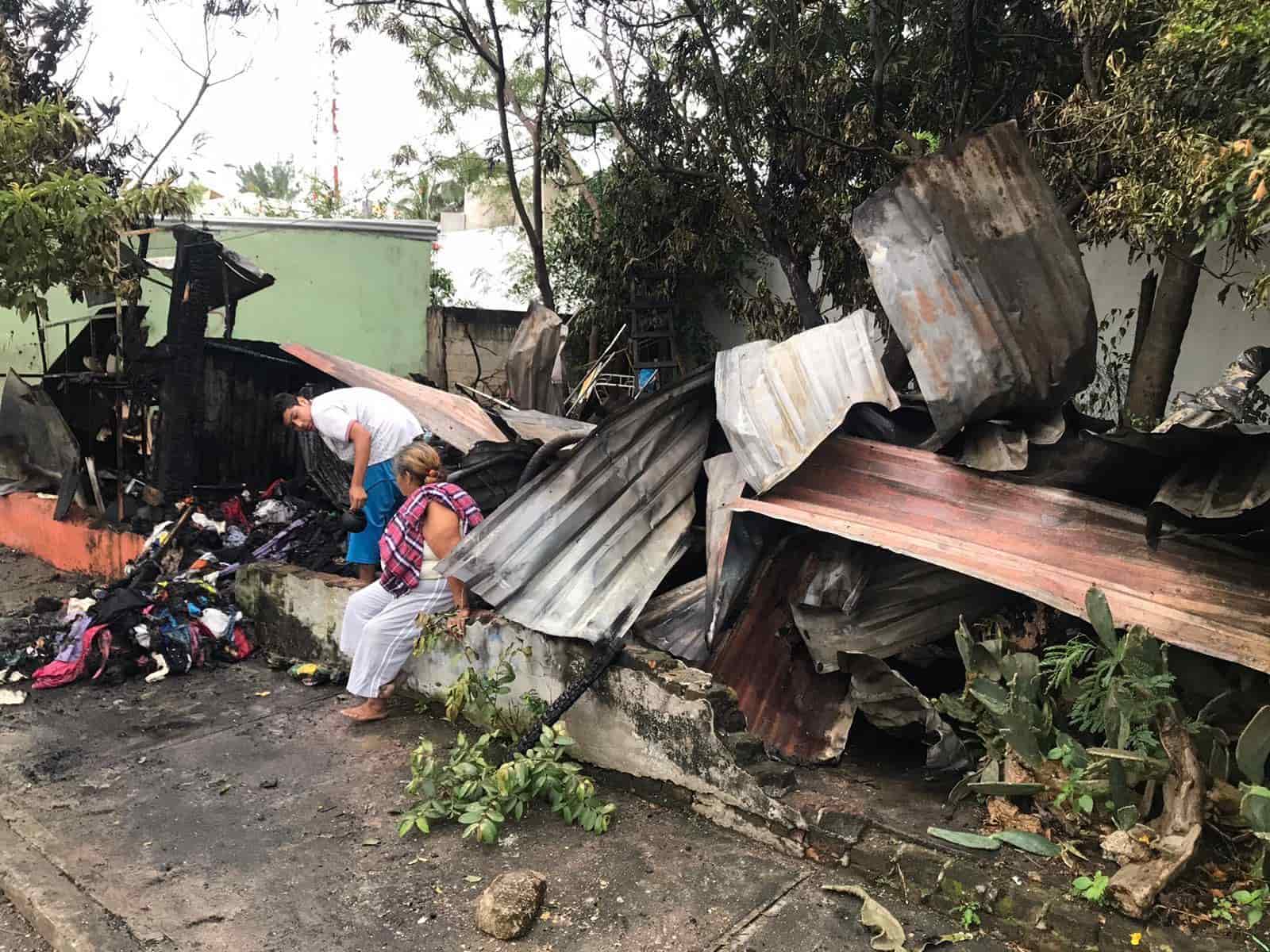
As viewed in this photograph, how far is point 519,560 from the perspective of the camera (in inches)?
162

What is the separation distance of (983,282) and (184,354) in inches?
220

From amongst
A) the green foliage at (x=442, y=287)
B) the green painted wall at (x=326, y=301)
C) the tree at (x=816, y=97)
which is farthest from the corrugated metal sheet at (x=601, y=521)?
the green foliage at (x=442, y=287)

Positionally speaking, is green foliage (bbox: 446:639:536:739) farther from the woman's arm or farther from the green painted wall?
the green painted wall

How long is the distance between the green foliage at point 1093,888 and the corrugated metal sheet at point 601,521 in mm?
1861

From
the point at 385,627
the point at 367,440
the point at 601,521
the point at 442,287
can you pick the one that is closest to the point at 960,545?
the point at 601,521

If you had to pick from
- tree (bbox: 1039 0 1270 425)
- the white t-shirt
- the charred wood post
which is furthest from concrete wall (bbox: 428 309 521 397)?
tree (bbox: 1039 0 1270 425)

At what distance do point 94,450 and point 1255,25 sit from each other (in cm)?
826

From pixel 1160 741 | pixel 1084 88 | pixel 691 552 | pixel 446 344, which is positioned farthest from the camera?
pixel 446 344

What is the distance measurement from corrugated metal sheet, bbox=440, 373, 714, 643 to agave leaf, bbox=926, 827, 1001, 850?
57.6 inches

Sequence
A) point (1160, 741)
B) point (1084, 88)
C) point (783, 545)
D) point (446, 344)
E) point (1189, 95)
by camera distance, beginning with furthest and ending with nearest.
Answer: point (446, 344), point (1084, 88), point (1189, 95), point (783, 545), point (1160, 741)

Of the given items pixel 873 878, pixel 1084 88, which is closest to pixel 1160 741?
pixel 873 878

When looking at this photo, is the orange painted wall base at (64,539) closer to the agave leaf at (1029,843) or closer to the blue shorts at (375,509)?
the blue shorts at (375,509)

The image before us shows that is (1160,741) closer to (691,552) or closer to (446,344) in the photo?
(691,552)

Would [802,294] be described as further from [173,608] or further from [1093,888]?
[1093,888]
